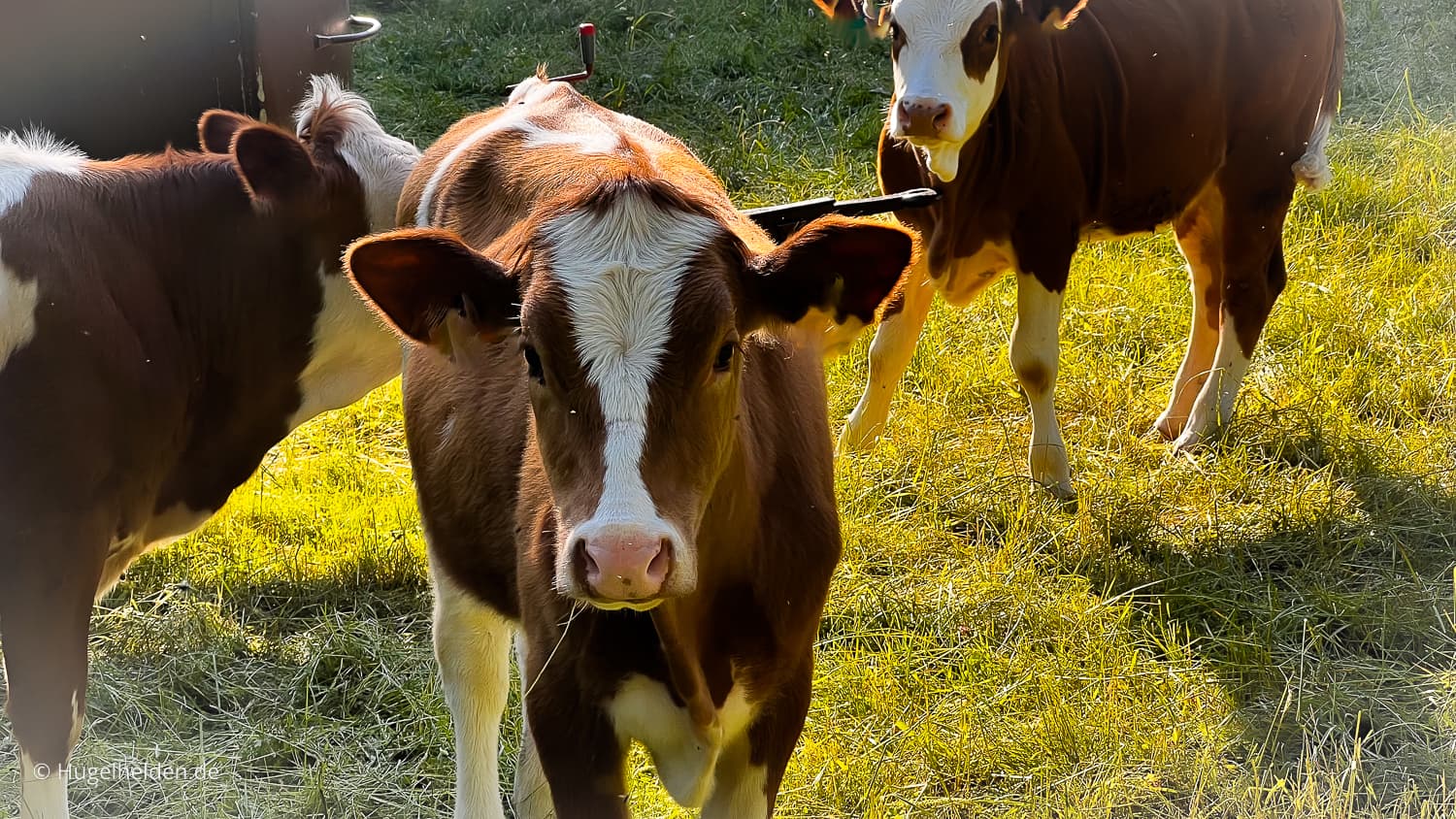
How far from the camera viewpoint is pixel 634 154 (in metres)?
2.82

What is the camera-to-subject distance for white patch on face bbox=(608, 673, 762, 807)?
2488mm

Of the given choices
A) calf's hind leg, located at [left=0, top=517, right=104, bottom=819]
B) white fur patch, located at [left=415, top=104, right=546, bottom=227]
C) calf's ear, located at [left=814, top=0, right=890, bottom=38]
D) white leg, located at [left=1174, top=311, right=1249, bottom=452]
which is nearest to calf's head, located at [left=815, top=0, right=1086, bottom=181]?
calf's ear, located at [left=814, top=0, right=890, bottom=38]

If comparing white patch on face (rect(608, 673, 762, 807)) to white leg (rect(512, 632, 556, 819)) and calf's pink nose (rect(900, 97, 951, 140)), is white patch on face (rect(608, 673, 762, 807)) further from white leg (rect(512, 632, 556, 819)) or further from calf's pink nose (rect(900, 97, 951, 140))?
calf's pink nose (rect(900, 97, 951, 140))

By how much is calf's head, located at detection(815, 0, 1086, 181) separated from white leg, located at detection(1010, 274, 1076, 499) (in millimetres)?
582

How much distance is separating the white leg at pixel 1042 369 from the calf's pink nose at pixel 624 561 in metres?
3.26

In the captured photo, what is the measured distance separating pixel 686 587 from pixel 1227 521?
3283 mm

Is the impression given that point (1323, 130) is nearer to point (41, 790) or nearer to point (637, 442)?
point (637, 442)

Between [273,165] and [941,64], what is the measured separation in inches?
86.0

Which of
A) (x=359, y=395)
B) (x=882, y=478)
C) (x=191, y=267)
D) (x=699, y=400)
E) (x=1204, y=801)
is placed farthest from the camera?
(x=882, y=478)

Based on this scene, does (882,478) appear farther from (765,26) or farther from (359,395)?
(765,26)

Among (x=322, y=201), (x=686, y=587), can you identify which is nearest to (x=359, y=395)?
(x=322, y=201)

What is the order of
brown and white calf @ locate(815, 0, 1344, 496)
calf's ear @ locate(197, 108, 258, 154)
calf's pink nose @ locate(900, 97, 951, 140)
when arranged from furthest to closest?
brown and white calf @ locate(815, 0, 1344, 496), calf's pink nose @ locate(900, 97, 951, 140), calf's ear @ locate(197, 108, 258, 154)

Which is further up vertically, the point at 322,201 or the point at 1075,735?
the point at 322,201

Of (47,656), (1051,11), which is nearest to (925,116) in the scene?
(1051,11)
